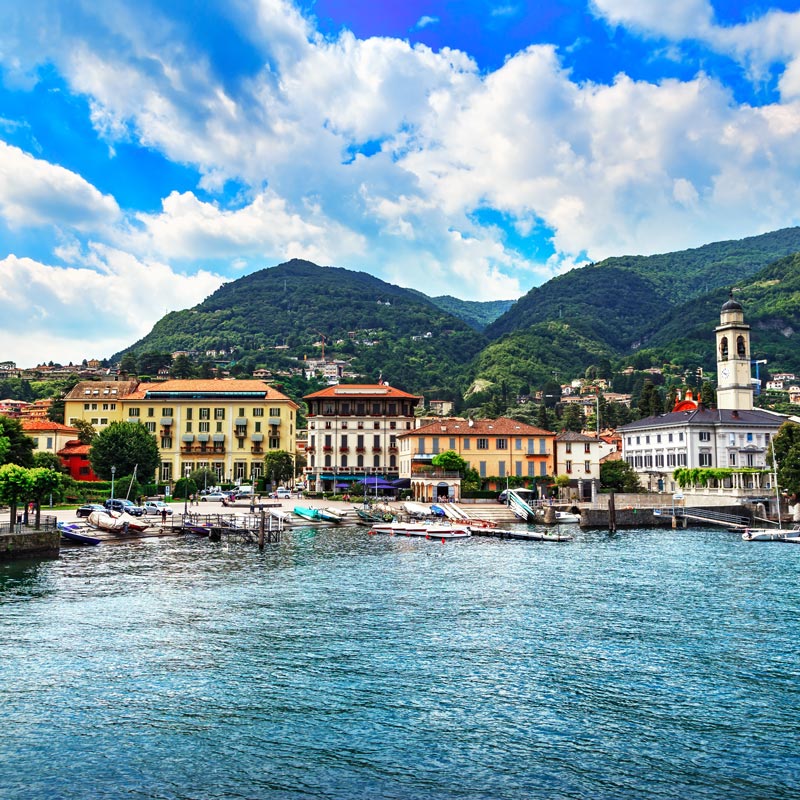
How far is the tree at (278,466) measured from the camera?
116125 millimetres

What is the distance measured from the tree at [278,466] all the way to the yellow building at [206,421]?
13.5ft

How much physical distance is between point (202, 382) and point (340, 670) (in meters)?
107

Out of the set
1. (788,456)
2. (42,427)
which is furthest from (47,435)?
(788,456)

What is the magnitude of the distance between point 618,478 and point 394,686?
83.9 metres

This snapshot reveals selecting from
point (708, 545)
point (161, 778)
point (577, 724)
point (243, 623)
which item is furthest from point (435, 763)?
point (708, 545)

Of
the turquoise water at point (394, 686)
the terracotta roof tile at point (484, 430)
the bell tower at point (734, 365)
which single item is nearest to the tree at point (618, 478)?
the terracotta roof tile at point (484, 430)

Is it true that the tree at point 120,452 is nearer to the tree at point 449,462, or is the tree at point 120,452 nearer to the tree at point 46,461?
the tree at point 46,461

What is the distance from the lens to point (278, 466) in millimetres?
116125

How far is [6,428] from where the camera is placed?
81250 mm

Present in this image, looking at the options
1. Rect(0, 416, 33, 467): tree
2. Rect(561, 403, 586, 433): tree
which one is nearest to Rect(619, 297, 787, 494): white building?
Rect(561, 403, 586, 433): tree

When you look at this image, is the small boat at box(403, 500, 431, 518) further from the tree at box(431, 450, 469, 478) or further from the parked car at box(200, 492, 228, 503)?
the parked car at box(200, 492, 228, 503)

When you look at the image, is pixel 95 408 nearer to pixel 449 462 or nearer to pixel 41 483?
pixel 449 462

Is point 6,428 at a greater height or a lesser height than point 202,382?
lesser

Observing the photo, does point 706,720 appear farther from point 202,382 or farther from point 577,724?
point 202,382
